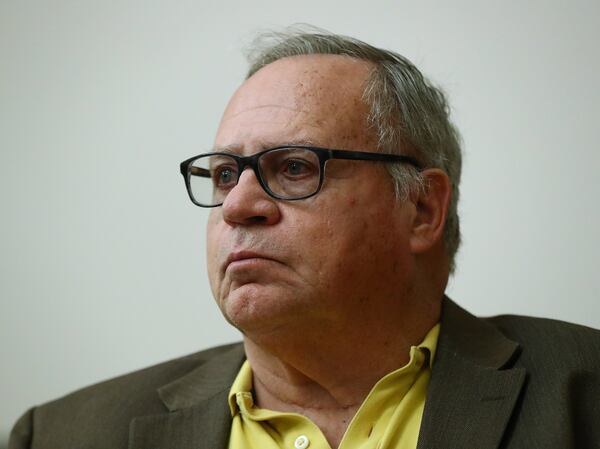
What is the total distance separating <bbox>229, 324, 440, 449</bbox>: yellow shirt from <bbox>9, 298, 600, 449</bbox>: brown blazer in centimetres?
5

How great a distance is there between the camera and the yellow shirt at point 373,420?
5.93 ft

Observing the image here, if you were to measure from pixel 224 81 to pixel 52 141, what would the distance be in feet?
2.26

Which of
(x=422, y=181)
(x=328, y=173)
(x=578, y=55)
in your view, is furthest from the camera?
(x=578, y=55)

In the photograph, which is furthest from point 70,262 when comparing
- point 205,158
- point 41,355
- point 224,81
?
point 205,158

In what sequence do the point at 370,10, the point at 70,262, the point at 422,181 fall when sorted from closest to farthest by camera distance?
the point at 422,181
the point at 370,10
the point at 70,262

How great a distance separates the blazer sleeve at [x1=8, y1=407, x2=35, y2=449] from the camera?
Result: 6.94 ft

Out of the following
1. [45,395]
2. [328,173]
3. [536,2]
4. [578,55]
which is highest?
[536,2]

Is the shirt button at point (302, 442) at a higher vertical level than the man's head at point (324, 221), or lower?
lower

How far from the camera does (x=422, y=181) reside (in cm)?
198

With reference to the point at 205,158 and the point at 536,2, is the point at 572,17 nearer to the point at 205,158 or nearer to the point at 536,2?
the point at 536,2

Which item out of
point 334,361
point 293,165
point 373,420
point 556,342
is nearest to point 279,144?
point 293,165

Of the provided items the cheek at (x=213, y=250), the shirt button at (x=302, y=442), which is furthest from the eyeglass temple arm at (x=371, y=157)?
the shirt button at (x=302, y=442)

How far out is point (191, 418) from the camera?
200cm

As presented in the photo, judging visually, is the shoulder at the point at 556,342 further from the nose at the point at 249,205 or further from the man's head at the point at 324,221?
the nose at the point at 249,205
